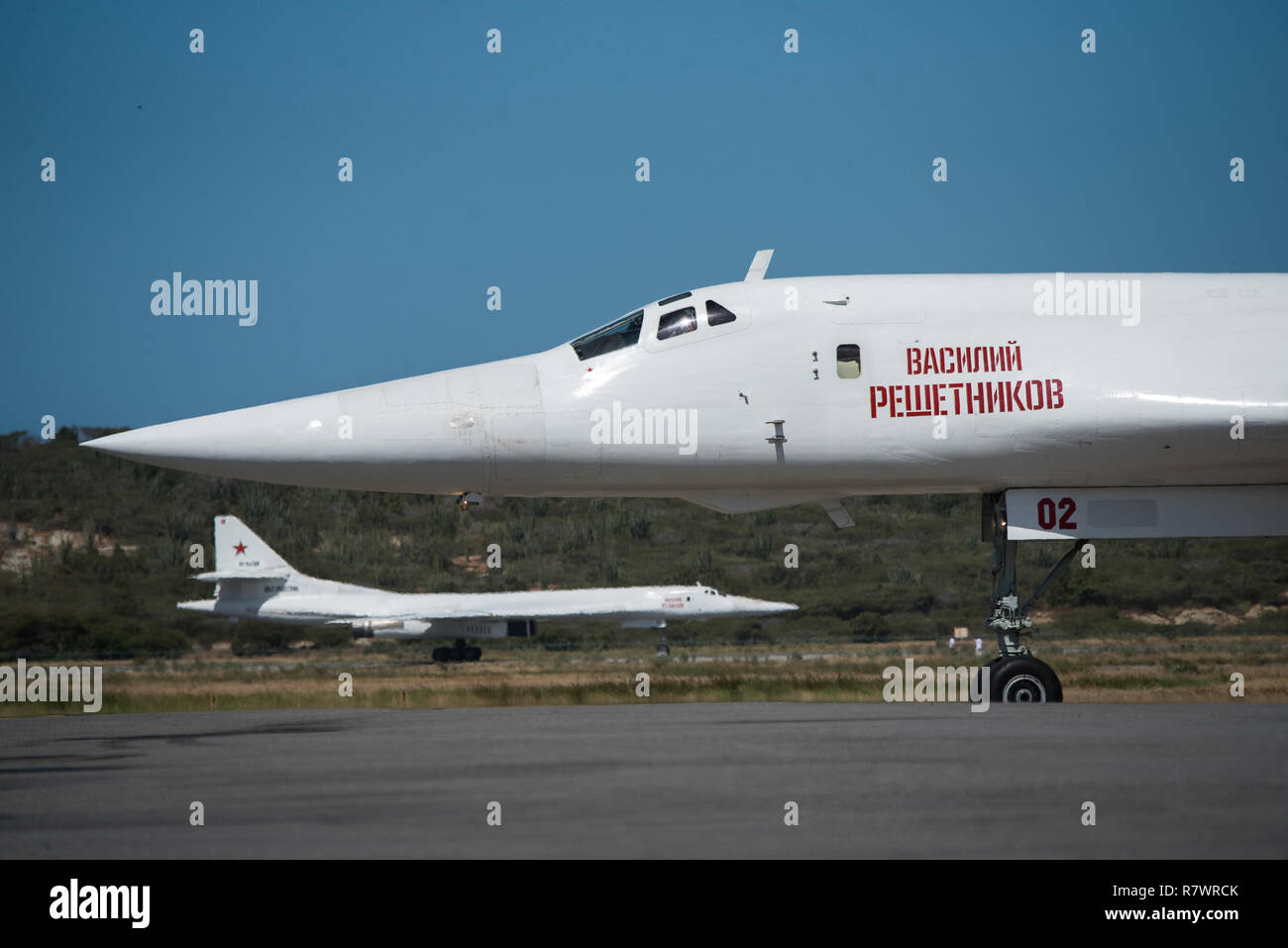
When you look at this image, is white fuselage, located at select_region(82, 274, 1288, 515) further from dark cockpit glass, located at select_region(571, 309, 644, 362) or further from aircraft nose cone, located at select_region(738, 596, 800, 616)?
aircraft nose cone, located at select_region(738, 596, 800, 616)

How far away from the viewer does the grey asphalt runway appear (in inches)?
175

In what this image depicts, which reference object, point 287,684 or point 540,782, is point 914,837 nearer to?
point 540,782

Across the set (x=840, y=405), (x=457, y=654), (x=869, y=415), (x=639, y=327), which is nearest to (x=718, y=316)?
(x=639, y=327)

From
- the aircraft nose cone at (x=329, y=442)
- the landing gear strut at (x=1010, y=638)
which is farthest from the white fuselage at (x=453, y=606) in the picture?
the aircraft nose cone at (x=329, y=442)

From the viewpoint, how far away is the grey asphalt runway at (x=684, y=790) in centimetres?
444

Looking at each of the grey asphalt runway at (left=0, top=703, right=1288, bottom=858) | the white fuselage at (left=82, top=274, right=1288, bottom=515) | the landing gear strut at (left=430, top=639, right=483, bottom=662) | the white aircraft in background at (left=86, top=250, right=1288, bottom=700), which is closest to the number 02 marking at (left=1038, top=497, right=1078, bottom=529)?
the white aircraft in background at (left=86, top=250, right=1288, bottom=700)

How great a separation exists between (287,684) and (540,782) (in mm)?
21463

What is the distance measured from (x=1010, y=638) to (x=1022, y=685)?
46cm

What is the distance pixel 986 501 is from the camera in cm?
1220

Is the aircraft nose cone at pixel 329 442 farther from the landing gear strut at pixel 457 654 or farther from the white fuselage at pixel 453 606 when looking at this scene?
the landing gear strut at pixel 457 654

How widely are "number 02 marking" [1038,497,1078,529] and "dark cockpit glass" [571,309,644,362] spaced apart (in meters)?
3.85

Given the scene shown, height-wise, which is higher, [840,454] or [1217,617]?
[840,454]

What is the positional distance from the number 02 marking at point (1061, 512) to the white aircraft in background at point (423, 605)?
112 feet
